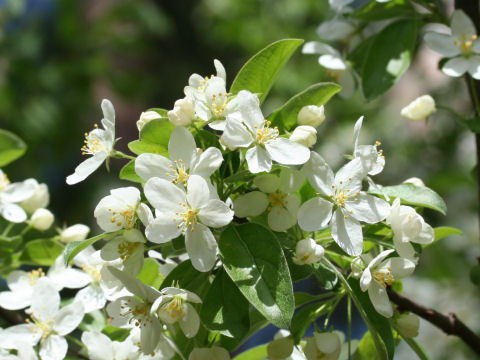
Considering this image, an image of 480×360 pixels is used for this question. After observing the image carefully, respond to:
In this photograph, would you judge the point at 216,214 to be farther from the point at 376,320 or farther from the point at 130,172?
the point at 376,320

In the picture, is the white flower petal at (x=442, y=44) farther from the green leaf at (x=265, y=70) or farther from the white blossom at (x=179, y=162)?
the white blossom at (x=179, y=162)

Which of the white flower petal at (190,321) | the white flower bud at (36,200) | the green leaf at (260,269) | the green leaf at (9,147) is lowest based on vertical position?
the white flower bud at (36,200)

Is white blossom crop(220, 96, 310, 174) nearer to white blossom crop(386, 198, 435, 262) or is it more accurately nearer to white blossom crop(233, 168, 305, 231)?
white blossom crop(233, 168, 305, 231)

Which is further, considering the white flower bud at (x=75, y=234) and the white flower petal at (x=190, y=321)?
the white flower bud at (x=75, y=234)

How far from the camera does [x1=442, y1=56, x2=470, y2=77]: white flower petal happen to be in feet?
4.10

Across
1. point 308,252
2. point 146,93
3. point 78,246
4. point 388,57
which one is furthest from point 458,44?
point 146,93

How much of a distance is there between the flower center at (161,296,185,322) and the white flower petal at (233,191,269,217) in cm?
16

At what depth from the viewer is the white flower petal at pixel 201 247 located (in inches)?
35.7

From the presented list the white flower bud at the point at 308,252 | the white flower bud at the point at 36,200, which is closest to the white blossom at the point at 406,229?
the white flower bud at the point at 308,252

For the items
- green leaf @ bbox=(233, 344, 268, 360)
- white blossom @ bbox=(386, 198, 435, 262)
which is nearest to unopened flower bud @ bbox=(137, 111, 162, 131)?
white blossom @ bbox=(386, 198, 435, 262)

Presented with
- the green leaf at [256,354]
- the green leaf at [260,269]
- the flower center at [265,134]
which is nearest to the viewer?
the green leaf at [260,269]

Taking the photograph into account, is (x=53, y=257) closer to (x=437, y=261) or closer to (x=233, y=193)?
(x=233, y=193)

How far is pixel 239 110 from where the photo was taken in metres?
0.96

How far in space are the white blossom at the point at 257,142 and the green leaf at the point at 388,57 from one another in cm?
45
